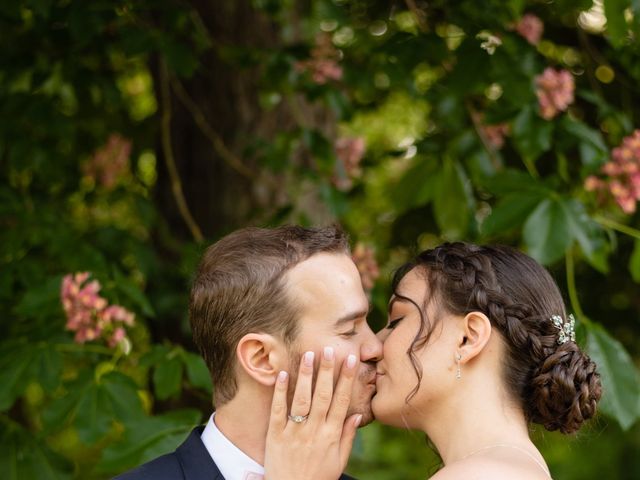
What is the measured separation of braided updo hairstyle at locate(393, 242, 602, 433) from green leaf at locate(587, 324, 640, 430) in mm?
519

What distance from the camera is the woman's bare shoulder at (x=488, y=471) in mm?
2234

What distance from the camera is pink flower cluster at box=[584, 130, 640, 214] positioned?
11.0 feet

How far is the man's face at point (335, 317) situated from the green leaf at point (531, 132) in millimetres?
1092

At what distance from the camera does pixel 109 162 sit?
4520 mm

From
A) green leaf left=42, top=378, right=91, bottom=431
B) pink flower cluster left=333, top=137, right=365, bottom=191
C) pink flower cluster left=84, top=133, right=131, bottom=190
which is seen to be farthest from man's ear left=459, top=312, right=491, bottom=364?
pink flower cluster left=84, top=133, right=131, bottom=190

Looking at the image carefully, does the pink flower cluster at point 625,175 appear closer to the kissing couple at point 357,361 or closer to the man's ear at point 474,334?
the kissing couple at point 357,361

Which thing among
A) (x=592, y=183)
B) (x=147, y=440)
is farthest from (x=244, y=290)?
(x=592, y=183)

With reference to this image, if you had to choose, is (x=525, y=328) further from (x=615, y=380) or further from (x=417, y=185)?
(x=417, y=185)

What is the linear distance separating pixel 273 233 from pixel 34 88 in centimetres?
168

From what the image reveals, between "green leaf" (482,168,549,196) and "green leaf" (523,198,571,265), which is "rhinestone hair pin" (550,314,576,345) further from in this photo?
"green leaf" (482,168,549,196)

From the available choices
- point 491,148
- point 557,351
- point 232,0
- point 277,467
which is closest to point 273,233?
point 277,467

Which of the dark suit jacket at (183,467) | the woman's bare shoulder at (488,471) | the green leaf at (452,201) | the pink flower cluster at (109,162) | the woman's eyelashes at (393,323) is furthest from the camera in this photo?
the pink flower cluster at (109,162)

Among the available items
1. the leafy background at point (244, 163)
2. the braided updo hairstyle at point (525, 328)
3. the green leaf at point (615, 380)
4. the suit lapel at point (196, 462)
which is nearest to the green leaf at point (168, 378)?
the leafy background at point (244, 163)

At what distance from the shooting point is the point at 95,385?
3.11 metres
